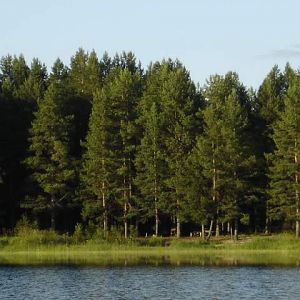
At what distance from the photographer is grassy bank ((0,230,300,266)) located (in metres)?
61.7

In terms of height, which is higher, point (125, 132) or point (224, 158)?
point (125, 132)

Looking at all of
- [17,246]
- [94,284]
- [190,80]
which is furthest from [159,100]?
[94,284]

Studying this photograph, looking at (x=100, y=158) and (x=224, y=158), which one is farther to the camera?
(x=100, y=158)

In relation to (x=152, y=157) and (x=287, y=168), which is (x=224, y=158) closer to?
(x=287, y=168)

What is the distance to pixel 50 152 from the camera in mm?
84562

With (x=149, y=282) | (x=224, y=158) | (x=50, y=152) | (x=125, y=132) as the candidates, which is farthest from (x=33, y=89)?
(x=149, y=282)

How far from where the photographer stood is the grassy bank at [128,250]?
61.7 metres

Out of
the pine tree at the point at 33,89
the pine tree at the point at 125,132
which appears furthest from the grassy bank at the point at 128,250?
the pine tree at the point at 33,89

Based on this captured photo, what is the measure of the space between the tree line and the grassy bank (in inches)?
287

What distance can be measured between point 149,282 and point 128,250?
23.7m

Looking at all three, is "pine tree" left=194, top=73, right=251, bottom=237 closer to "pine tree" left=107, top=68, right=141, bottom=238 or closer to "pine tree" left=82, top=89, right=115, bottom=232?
"pine tree" left=107, top=68, right=141, bottom=238

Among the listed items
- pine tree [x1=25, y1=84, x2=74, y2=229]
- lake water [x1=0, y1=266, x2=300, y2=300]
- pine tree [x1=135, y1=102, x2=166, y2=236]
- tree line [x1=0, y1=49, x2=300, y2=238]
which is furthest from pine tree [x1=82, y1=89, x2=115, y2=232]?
lake water [x1=0, y1=266, x2=300, y2=300]

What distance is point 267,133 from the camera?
3629 inches

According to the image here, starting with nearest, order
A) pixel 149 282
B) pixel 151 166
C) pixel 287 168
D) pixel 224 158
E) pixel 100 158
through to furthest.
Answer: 1. pixel 149 282
2. pixel 287 168
3. pixel 224 158
4. pixel 151 166
5. pixel 100 158
